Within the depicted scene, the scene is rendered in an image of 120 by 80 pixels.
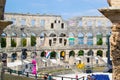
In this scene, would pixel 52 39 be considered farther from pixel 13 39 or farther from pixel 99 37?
pixel 99 37

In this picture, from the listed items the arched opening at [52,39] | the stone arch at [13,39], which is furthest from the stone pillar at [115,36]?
the arched opening at [52,39]

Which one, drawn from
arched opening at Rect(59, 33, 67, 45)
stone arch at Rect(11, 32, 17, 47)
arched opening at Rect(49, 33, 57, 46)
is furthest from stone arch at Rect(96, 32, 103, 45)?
stone arch at Rect(11, 32, 17, 47)

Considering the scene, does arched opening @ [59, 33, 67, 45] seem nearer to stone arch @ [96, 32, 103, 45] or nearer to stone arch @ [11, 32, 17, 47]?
stone arch @ [96, 32, 103, 45]

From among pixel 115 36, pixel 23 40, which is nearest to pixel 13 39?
pixel 23 40

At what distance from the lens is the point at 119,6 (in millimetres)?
6969

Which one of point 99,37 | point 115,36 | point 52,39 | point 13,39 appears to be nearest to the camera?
point 115,36

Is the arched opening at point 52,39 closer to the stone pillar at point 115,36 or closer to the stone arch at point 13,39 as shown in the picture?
the stone arch at point 13,39

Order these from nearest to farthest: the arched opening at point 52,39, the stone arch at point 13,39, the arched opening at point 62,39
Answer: the stone arch at point 13,39 → the arched opening at point 52,39 → the arched opening at point 62,39

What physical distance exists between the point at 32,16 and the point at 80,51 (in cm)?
1112

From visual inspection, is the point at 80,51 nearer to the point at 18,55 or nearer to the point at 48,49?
the point at 48,49

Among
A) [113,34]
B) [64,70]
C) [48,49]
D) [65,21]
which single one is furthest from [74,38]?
[113,34]

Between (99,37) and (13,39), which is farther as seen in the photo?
(99,37)

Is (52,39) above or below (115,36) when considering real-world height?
below

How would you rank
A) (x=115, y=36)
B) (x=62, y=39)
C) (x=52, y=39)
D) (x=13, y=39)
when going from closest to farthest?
(x=115, y=36)
(x=13, y=39)
(x=52, y=39)
(x=62, y=39)
